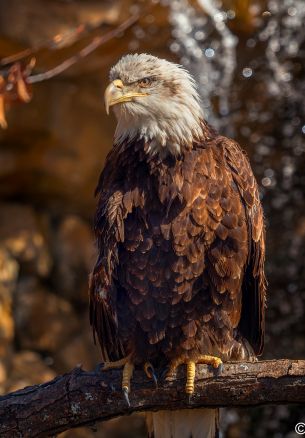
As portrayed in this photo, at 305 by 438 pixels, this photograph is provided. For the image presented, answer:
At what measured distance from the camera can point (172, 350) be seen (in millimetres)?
3637

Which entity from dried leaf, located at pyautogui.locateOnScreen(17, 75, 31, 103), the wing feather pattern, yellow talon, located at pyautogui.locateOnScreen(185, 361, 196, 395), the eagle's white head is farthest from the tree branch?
dried leaf, located at pyautogui.locateOnScreen(17, 75, 31, 103)

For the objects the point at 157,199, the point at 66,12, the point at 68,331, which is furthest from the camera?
the point at 68,331

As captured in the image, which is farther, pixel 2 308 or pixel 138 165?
pixel 2 308

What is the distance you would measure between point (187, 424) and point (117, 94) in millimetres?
1263

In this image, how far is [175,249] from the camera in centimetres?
357

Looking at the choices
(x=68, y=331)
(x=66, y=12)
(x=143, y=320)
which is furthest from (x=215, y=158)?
(x=68, y=331)

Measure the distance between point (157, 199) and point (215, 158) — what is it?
260 mm

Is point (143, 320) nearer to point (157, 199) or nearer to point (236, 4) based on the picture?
point (157, 199)

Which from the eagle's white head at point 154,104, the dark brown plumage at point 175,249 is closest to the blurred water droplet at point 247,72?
the eagle's white head at point 154,104

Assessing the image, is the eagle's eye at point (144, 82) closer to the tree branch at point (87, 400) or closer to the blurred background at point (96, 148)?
the tree branch at point (87, 400)

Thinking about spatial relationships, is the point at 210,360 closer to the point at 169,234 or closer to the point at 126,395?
the point at 126,395

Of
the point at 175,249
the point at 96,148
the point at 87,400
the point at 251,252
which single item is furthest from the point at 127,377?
the point at 96,148

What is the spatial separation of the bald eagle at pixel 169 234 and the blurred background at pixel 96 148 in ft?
8.44

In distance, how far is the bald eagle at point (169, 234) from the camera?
3.59m
